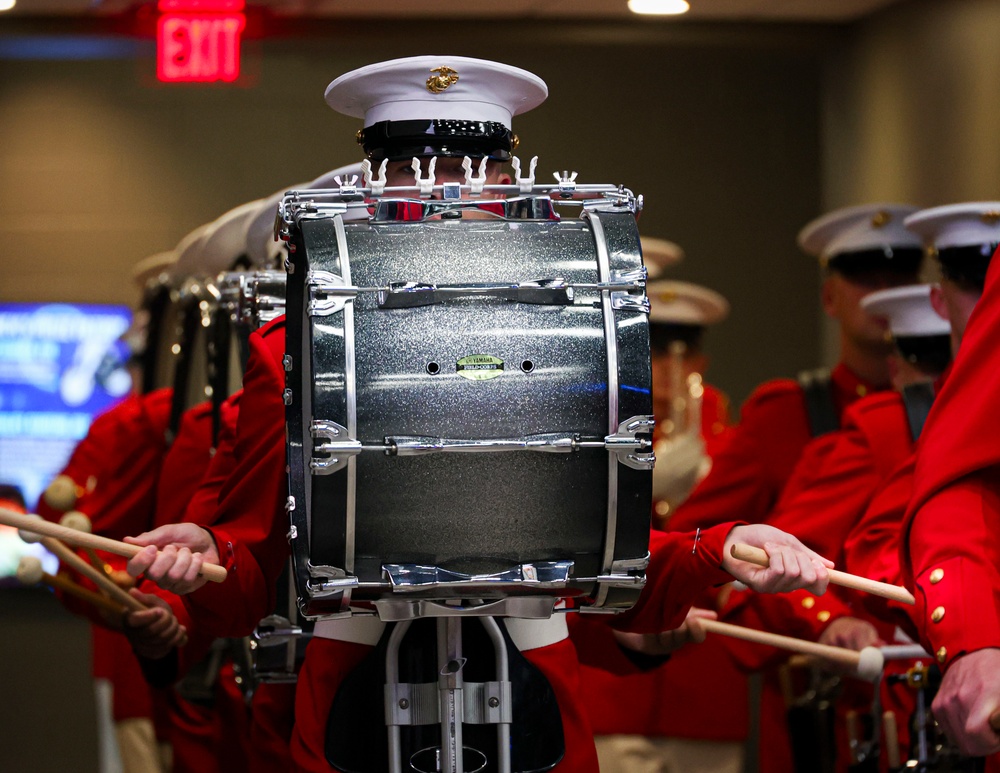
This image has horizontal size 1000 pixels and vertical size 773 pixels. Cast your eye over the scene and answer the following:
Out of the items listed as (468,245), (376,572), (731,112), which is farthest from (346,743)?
(731,112)

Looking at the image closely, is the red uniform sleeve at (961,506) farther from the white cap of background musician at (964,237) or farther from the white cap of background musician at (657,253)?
the white cap of background musician at (657,253)

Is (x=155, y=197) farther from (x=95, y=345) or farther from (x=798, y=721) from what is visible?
(x=798, y=721)

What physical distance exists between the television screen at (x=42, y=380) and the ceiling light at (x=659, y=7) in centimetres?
250

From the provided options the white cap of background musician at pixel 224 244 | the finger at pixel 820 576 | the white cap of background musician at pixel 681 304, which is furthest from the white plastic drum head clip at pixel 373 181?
the white cap of background musician at pixel 681 304

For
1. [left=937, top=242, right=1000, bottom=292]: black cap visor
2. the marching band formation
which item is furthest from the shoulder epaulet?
[left=937, top=242, right=1000, bottom=292]: black cap visor

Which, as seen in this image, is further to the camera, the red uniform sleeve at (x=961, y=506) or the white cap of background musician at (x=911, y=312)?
the white cap of background musician at (x=911, y=312)

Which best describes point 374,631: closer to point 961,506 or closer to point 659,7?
point 961,506

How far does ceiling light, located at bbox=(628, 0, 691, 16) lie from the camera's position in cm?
632

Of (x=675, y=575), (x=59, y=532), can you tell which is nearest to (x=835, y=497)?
(x=675, y=575)

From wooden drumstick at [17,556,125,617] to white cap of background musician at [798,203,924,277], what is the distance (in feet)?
8.26

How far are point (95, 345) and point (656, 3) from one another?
2756 mm

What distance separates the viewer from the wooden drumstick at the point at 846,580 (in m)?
2.21

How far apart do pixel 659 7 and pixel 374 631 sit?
175 inches

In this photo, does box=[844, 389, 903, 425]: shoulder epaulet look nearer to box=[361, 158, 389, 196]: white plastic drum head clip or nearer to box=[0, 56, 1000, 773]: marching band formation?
box=[0, 56, 1000, 773]: marching band formation
